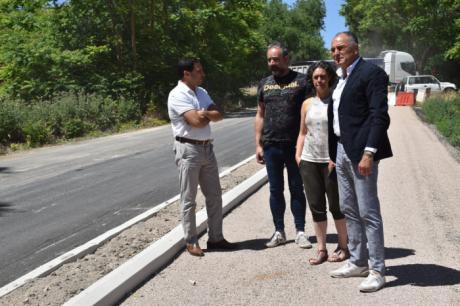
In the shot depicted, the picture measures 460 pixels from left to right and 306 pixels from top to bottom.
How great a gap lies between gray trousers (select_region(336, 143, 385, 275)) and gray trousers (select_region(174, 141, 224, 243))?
57.1 inches

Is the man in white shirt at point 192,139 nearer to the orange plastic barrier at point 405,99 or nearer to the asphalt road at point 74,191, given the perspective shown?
the asphalt road at point 74,191

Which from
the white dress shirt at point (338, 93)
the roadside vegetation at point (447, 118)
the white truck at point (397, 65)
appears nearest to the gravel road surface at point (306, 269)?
the white dress shirt at point (338, 93)

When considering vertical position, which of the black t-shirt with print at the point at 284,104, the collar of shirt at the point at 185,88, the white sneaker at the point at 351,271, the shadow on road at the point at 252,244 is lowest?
the shadow on road at the point at 252,244

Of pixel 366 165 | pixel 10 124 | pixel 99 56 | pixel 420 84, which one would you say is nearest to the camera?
pixel 366 165

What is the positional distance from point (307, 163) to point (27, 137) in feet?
51.4

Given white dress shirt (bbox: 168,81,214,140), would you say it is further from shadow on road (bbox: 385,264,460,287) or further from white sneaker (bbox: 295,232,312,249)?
shadow on road (bbox: 385,264,460,287)

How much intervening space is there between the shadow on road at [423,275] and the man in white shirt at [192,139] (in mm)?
1855

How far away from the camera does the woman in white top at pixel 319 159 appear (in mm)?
4895

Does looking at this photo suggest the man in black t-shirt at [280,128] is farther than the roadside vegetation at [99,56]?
No

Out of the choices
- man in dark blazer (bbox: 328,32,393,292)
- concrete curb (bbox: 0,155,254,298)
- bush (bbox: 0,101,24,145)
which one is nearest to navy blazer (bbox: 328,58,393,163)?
man in dark blazer (bbox: 328,32,393,292)

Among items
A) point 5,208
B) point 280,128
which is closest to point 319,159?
point 280,128

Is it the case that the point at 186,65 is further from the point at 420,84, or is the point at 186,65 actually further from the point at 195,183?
the point at 420,84

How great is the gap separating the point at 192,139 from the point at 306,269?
1.58 m

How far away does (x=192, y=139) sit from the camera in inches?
210
